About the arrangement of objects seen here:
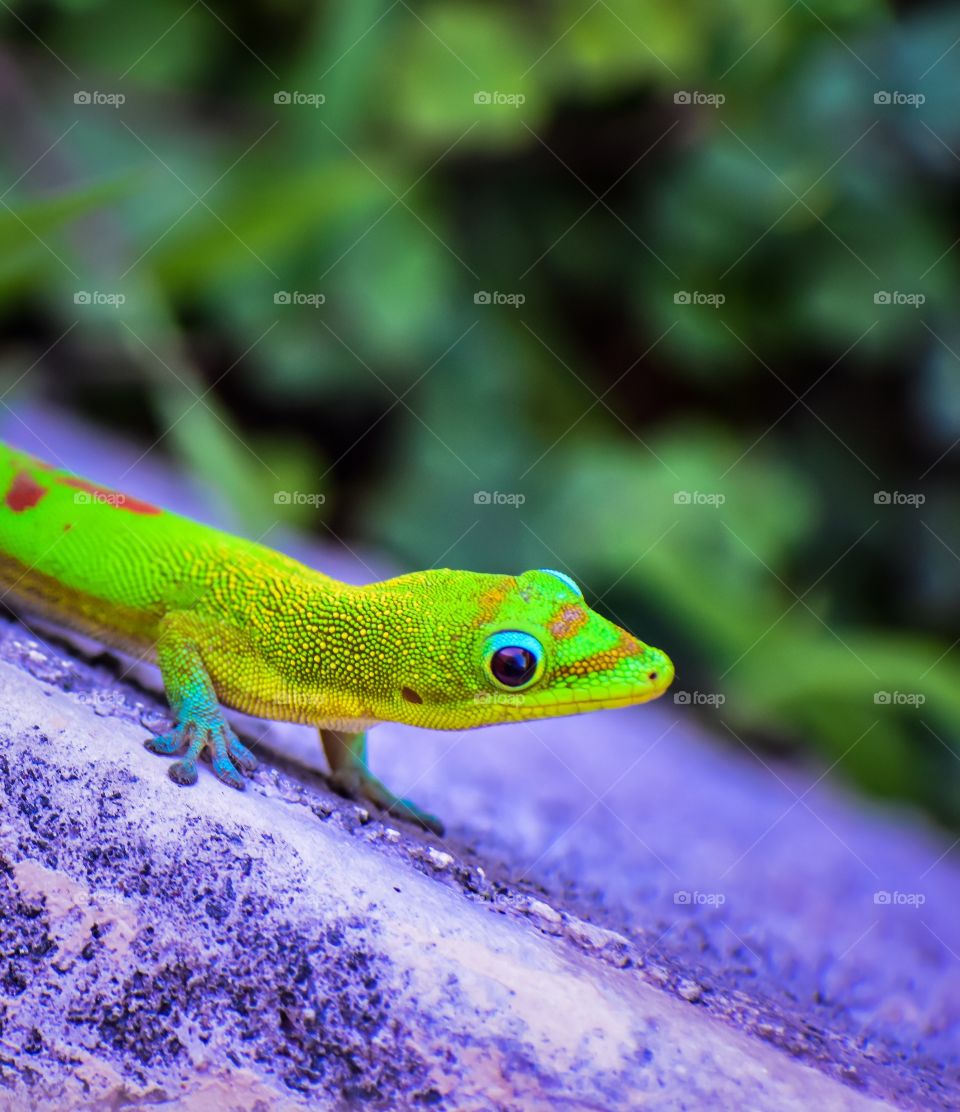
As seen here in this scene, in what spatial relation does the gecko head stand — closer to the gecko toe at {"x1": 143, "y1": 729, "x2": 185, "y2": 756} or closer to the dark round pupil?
the dark round pupil

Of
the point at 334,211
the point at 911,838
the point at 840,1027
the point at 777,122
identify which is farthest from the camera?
the point at 777,122

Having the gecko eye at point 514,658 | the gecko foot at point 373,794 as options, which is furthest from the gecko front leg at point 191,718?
the gecko eye at point 514,658

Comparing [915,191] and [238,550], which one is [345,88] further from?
[238,550]

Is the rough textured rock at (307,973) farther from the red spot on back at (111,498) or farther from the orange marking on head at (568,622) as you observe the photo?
the orange marking on head at (568,622)

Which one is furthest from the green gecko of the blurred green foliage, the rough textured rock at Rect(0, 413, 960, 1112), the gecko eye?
the blurred green foliage

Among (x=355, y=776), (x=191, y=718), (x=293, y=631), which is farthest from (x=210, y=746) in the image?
(x=355, y=776)

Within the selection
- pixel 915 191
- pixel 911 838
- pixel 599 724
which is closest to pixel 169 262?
pixel 599 724

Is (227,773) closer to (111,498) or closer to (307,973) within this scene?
(307,973)

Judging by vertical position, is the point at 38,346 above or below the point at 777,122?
below
